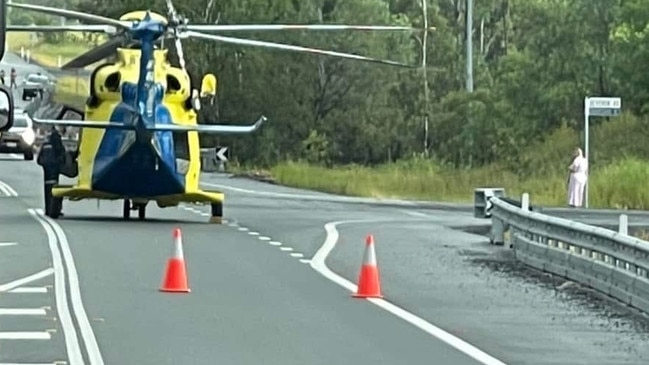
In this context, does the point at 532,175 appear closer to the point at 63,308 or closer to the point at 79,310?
the point at 63,308

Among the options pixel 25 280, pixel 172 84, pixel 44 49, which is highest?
pixel 44 49

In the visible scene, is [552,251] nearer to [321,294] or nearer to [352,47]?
[321,294]

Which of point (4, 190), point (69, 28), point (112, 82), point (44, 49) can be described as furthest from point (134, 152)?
point (44, 49)

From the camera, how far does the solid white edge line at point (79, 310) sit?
15086 millimetres

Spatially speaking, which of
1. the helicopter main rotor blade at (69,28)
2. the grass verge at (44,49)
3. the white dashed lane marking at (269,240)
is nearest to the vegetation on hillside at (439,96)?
the white dashed lane marking at (269,240)

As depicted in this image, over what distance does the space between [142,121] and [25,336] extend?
17.1m

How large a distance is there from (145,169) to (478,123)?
38.0 m

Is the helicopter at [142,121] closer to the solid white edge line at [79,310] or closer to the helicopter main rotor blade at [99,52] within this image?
the helicopter main rotor blade at [99,52]

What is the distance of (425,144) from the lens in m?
80.9

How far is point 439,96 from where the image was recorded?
85438mm

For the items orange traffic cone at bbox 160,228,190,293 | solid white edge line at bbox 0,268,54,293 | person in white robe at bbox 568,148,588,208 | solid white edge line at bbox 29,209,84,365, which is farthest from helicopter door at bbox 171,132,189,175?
orange traffic cone at bbox 160,228,190,293

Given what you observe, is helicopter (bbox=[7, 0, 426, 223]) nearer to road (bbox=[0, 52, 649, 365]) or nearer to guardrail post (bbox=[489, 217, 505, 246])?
road (bbox=[0, 52, 649, 365])

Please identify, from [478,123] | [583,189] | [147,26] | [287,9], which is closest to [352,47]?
[287,9]

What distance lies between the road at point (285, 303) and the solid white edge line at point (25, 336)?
3 cm
